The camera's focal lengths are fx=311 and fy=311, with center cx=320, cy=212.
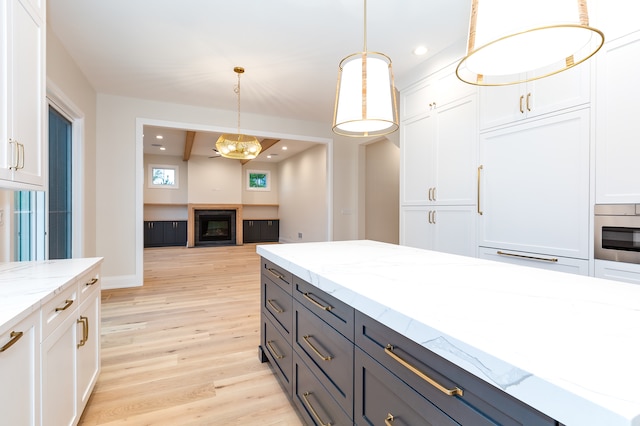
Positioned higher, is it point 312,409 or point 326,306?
point 326,306

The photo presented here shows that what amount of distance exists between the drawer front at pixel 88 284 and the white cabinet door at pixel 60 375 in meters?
0.11

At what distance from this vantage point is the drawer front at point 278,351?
171 centimetres

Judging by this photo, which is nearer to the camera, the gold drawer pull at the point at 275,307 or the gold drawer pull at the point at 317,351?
the gold drawer pull at the point at 317,351

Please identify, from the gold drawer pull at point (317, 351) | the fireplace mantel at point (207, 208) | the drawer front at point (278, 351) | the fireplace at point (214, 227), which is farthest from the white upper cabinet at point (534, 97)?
the fireplace at point (214, 227)


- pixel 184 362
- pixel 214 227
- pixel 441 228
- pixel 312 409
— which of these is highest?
pixel 441 228

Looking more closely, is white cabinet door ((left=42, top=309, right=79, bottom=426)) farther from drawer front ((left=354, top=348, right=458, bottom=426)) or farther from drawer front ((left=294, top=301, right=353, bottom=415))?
drawer front ((left=354, top=348, right=458, bottom=426))

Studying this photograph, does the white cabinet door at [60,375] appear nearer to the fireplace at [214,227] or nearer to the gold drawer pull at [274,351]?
the gold drawer pull at [274,351]

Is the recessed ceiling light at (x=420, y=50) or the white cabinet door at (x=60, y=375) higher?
the recessed ceiling light at (x=420, y=50)

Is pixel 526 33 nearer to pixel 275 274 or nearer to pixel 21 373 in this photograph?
pixel 275 274

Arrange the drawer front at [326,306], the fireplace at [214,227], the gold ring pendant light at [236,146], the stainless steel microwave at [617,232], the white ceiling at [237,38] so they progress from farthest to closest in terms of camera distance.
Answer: the fireplace at [214,227] → the gold ring pendant light at [236,146] → the white ceiling at [237,38] → the stainless steel microwave at [617,232] → the drawer front at [326,306]

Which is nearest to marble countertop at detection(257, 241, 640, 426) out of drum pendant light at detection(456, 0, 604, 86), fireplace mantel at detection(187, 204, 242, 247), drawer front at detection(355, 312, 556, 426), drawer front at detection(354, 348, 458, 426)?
drawer front at detection(355, 312, 556, 426)

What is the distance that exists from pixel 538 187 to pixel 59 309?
2860mm

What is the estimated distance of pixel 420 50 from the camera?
3055 millimetres

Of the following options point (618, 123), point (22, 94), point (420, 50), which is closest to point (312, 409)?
point (22, 94)
